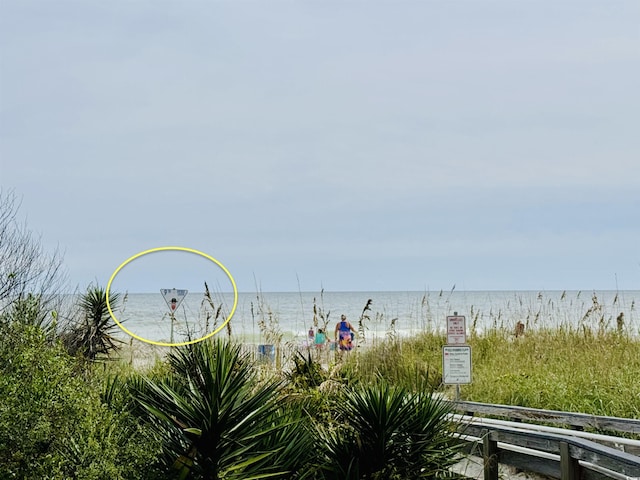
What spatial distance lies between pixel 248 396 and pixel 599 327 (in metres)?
12.3

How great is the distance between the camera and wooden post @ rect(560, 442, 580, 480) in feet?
19.0

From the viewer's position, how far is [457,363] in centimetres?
1204

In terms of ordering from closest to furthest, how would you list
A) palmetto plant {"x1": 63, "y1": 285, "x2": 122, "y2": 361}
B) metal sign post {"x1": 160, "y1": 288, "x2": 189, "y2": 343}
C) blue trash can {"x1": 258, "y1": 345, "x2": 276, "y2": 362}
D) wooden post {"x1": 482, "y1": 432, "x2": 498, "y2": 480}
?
wooden post {"x1": 482, "y1": 432, "x2": 498, "y2": 480}, metal sign post {"x1": 160, "y1": 288, "x2": 189, "y2": 343}, blue trash can {"x1": 258, "y1": 345, "x2": 276, "y2": 362}, palmetto plant {"x1": 63, "y1": 285, "x2": 122, "y2": 361}

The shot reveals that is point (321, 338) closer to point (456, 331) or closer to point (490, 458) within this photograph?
point (456, 331)

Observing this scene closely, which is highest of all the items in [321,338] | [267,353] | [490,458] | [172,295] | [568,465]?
[172,295]

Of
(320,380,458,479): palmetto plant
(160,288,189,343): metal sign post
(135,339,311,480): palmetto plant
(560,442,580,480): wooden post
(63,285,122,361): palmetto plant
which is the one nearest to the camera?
(135,339,311,480): palmetto plant

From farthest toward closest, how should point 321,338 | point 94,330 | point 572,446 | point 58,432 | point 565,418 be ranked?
point 94,330, point 321,338, point 565,418, point 572,446, point 58,432

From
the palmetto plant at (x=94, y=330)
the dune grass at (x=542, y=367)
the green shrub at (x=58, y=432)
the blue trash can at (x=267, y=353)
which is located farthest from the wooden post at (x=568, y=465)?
the palmetto plant at (x=94, y=330)

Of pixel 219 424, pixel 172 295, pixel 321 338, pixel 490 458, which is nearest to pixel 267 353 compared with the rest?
pixel 321 338

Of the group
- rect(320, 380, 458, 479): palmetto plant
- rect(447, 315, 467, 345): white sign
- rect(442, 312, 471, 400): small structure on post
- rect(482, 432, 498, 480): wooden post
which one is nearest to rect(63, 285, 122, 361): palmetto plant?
rect(447, 315, 467, 345): white sign

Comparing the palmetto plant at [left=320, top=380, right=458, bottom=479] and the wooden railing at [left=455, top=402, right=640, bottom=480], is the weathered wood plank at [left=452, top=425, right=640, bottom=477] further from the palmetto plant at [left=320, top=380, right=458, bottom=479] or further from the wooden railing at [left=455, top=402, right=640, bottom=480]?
the palmetto plant at [left=320, top=380, right=458, bottom=479]

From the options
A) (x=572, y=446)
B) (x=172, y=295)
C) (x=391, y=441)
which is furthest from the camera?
(x=172, y=295)

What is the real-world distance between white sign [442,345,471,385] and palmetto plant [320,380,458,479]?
5.86 m

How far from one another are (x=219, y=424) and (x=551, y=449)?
2.65 m
